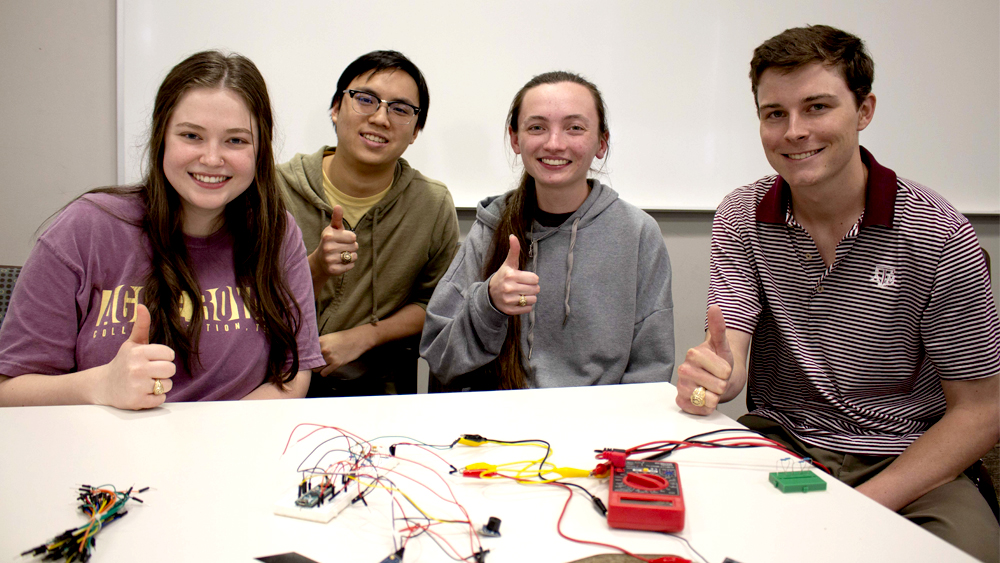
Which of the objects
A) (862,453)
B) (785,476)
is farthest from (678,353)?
(785,476)

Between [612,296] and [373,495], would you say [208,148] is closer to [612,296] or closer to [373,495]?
[373,495]

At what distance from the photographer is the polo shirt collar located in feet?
4.28

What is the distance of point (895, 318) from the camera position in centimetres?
131

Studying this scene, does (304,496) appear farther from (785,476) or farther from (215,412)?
(785,476)

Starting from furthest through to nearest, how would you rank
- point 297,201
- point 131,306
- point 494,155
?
point 494,155, point 297,201, point 131,306

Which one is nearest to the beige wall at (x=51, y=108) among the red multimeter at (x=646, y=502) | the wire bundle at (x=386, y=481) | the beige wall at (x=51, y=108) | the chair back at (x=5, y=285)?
the beige wall at (x=51, y=108)

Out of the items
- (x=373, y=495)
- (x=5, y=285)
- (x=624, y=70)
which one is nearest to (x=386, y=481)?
(x=373, y=495)

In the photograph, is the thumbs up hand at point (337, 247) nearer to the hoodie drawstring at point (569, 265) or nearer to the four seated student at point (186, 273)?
the four seated student at point (186, 273)

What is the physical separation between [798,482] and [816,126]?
0.80 m

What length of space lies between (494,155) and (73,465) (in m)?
1.93

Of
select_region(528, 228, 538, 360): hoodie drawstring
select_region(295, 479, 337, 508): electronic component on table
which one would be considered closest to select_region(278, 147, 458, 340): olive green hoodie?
select_region(528, 228, 538, 360): hoodie drawstring

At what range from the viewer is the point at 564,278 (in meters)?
1.66

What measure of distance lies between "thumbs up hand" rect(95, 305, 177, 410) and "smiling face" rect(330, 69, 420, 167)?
99cm

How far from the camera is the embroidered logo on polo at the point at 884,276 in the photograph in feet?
4.29
